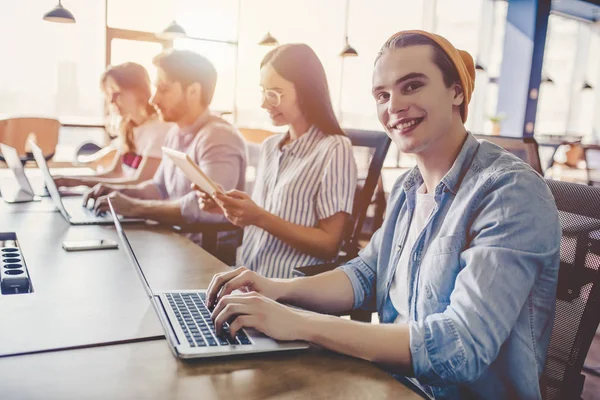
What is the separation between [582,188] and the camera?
1130 millimetres

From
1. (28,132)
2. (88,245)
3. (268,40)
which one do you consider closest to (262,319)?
(88,245)

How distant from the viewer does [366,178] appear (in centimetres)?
191

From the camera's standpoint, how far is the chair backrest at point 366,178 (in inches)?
74.7

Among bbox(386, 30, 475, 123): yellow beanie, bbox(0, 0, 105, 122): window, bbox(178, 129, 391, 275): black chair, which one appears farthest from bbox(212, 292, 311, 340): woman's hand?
bbox(0, 0, 105, 122): window

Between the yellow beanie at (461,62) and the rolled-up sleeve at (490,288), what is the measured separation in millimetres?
214

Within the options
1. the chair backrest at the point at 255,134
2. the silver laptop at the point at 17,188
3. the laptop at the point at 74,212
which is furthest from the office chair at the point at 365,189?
the chair backrest at the point at 255,134

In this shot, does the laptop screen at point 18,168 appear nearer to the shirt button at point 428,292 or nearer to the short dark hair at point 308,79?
the short dark hair at point 308,79

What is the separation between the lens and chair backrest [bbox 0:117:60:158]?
5.44m

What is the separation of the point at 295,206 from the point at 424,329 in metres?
0.98

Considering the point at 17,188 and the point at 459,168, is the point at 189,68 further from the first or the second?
the point at 459,168

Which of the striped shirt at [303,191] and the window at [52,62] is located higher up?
the window at [52,62]

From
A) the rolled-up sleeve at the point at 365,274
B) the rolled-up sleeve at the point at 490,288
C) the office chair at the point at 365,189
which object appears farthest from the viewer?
the office chair at the point at 365,189

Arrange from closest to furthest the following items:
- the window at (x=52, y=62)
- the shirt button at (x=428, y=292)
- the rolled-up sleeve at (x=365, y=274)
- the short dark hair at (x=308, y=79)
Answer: the shirt button at (x=428, y=292), the rolled-up sleeve at (x=365, y=274), the short dark hair at (x=308, y=79), the window at (x=52, y=62)

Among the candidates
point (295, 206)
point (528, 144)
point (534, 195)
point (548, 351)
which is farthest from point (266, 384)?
point (528, 144)
